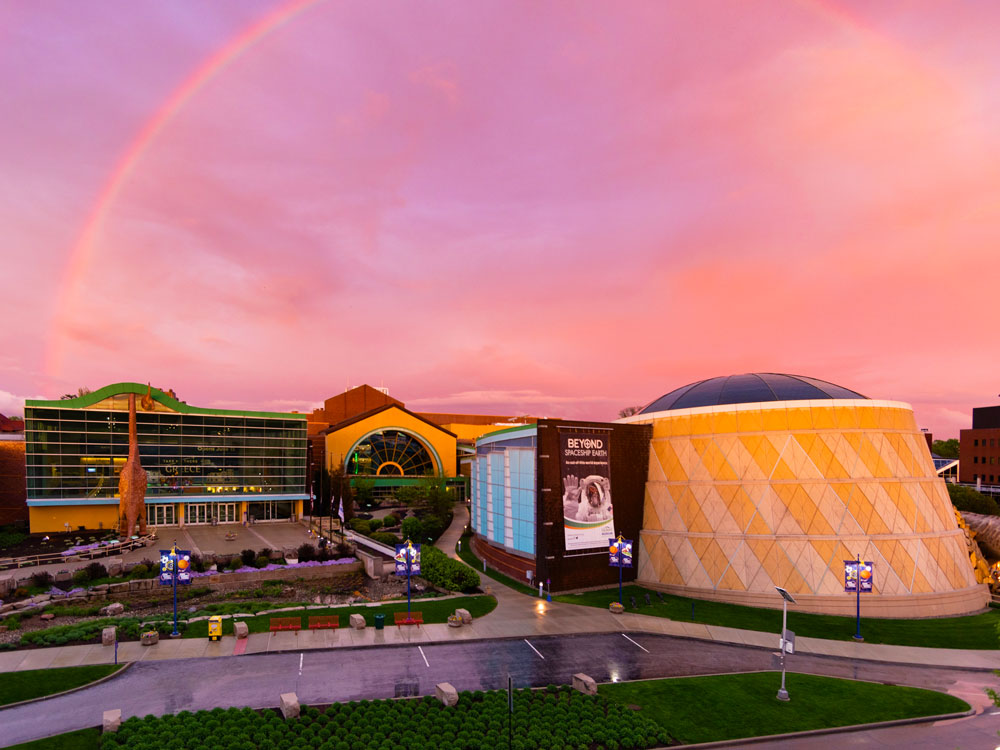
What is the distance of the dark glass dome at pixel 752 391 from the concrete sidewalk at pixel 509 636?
62.7ft

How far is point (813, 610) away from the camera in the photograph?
40844 mm

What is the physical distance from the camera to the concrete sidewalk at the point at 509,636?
94.2ft

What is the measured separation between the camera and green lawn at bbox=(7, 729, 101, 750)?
19797 millimetres

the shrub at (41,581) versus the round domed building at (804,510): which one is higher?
the round domed building at (804,510)

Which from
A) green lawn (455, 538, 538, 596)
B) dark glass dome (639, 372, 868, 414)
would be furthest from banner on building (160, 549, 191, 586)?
dark glass dome (639, 372, 868, 414)

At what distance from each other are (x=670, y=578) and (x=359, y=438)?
186 ft

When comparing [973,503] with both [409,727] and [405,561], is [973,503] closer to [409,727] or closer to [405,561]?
[405,561]

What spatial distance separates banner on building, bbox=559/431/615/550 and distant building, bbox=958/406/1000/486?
99838mm

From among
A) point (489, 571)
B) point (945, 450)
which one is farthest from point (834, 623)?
point (945, 450)

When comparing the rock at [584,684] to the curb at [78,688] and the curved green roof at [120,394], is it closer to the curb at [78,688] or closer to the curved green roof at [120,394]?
the curb at [78,688]

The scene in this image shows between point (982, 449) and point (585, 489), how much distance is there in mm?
105589

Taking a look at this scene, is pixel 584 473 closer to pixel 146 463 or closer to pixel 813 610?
pixel 813 610

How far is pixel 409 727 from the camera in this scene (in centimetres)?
2214

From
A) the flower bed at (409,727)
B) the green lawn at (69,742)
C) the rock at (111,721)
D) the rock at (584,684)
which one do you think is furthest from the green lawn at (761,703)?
the green lawn at (69,742)
